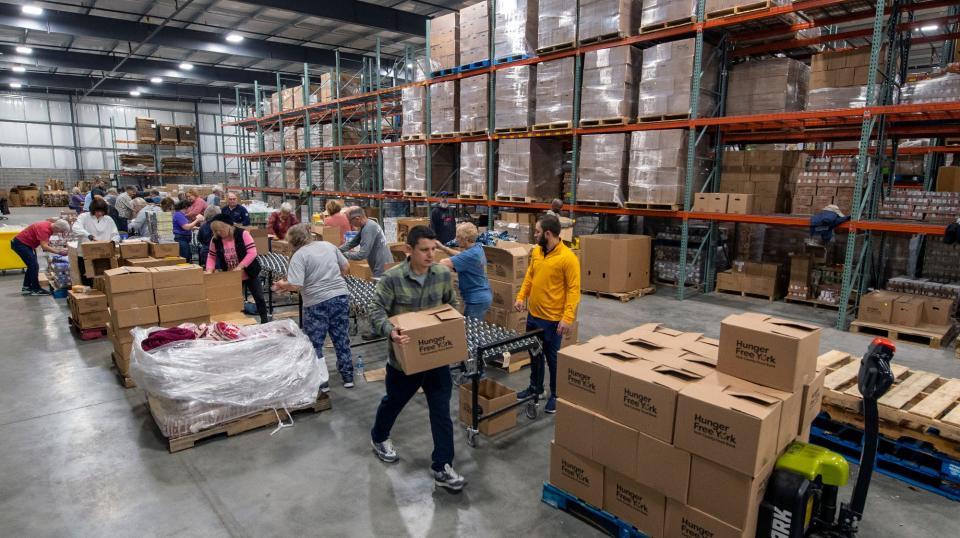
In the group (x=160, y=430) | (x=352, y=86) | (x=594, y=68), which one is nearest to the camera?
(x=160, y=430)

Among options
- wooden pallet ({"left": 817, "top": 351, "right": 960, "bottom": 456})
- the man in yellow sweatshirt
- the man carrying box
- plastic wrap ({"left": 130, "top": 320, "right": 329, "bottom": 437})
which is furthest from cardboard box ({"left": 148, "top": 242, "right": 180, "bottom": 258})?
A: wooden pallet ({"left": 817, "top": 351, "right": 960, "bottom": 456})

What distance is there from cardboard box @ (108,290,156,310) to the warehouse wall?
3146 centimetres

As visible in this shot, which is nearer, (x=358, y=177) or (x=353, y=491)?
(x=353, y=491)

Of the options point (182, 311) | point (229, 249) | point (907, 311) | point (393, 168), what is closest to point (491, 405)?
point (182, 311)

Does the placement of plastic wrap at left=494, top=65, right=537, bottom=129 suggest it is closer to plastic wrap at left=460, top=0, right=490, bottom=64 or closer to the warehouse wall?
plastic wrap at left=460, top=0, right=490, bottom=64

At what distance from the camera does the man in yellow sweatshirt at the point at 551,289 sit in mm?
4346

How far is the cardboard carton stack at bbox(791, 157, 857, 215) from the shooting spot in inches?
342

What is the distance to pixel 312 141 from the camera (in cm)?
1944

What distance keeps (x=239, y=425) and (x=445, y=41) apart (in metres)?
10.6

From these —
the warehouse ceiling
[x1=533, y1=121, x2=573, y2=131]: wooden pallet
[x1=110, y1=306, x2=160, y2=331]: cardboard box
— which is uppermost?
the warehouse ceiling

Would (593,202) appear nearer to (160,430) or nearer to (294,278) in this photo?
(294,278)

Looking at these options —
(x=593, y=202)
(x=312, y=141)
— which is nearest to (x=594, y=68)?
(x=593, y=202)

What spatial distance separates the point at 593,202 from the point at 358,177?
11.1m

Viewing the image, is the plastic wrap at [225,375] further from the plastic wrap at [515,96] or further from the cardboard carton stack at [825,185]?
the cardboard carton stack at [825,185]
